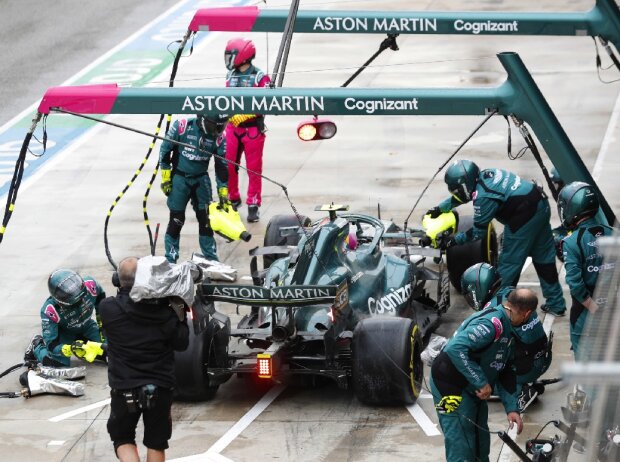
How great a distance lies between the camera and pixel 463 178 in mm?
12523

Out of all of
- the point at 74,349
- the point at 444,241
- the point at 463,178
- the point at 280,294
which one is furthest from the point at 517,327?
the point at 74,349

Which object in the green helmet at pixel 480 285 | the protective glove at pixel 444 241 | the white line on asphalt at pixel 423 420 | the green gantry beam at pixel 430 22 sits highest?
the green gantry beam at pixel 430 22

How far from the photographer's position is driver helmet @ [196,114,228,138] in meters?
14.4

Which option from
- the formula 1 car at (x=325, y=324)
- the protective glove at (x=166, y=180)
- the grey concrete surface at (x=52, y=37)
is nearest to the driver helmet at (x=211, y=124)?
the protective glove at (x=166, y=180)

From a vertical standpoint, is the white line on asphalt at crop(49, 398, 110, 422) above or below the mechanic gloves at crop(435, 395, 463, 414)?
below

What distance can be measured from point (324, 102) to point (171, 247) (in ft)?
13.9

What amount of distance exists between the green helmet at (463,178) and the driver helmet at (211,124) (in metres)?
3.02

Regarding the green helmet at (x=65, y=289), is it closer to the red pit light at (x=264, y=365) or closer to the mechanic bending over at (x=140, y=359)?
the red pit light at (x=264, y=365)

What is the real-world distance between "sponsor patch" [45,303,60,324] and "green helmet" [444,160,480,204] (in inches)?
151

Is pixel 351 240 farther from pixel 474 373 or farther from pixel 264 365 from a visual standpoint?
pixel 474 373

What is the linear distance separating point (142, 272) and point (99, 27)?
60.8 ft

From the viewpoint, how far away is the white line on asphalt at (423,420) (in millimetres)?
10789

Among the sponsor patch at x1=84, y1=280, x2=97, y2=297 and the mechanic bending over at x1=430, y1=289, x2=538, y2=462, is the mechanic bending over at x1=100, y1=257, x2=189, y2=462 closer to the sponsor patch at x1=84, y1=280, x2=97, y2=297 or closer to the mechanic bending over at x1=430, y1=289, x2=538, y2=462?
the mechanic bending over at x1=430, y1=289, x2=538, y2=462

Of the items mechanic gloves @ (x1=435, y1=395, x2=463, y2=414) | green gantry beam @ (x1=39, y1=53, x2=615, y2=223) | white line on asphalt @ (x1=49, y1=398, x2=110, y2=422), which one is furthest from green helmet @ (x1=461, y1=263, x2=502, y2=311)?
white line on asphalt @ (x1=49, y1=398, x2=110, y2=422)
